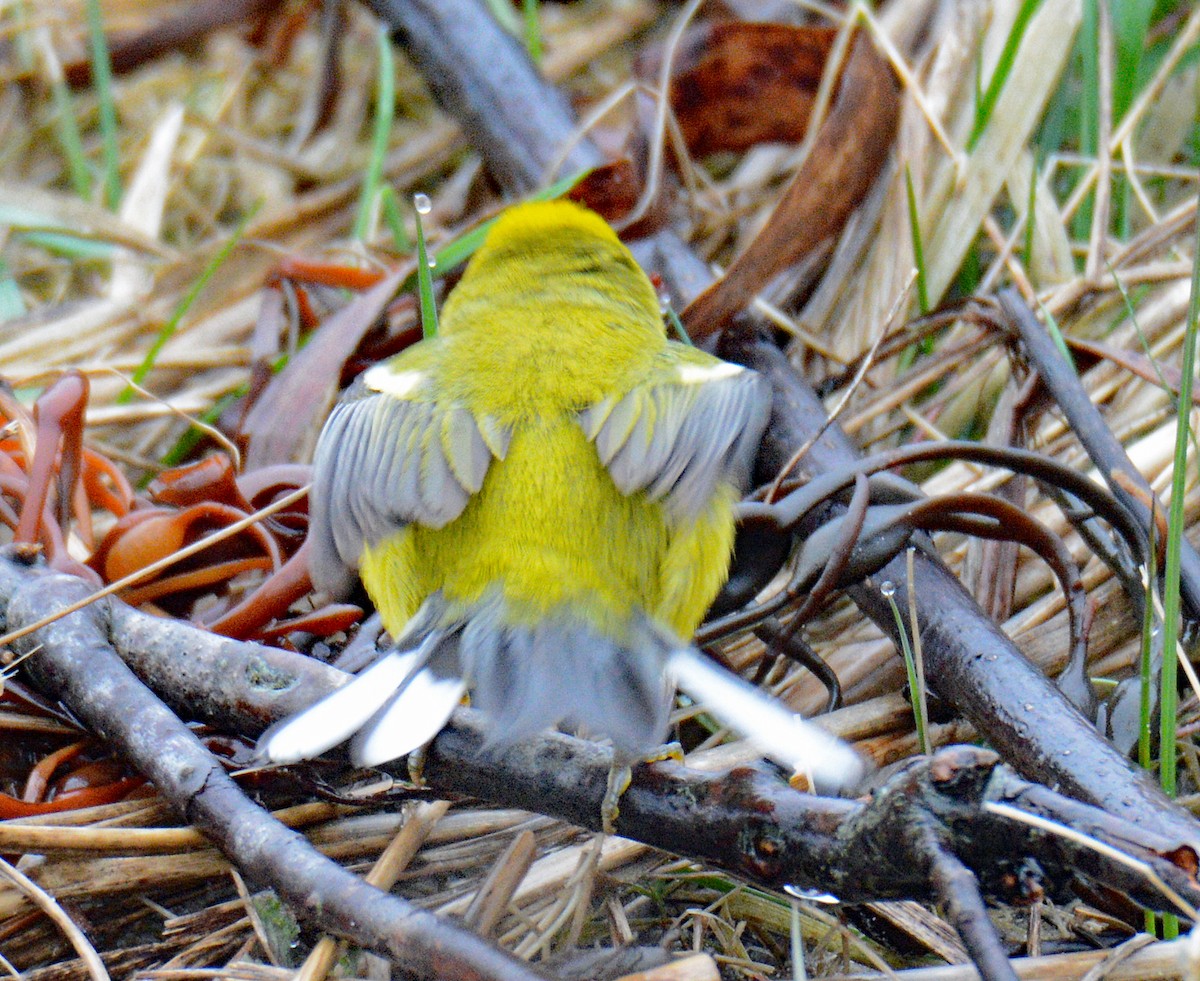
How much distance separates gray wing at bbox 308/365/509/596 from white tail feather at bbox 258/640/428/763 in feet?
0.93

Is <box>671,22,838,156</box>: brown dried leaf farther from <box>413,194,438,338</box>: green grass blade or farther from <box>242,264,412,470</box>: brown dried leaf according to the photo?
<box>413,194,438,338</box>: green grass blade

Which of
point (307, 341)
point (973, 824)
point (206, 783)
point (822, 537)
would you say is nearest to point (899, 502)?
point (822, 537)

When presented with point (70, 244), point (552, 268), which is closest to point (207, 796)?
point (552, 268)

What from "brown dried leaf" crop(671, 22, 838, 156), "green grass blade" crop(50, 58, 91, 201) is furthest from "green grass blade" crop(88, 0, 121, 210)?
"brown dried leaf" crop(671, 22, 838, 156)

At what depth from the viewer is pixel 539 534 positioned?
209 centimetres

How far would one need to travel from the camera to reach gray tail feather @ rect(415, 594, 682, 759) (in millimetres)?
1793

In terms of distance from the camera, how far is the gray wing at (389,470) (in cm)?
211

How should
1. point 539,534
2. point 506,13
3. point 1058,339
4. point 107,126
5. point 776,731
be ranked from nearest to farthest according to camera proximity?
point 776,731, point 539,534, point 1058,339, point 107,126, point 506,13

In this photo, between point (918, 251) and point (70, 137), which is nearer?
point (918, 251)

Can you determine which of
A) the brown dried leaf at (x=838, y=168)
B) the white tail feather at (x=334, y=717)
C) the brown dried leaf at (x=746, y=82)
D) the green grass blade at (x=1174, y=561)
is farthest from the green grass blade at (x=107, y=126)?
the green grass blade at (x=1174, y=561)

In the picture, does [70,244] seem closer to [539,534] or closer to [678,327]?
[678,327]

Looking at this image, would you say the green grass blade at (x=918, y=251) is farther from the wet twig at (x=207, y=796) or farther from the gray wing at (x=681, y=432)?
the wet twig at (x=207, y=796)

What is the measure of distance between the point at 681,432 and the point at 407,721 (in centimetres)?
70

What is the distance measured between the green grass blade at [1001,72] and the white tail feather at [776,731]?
2.28m
